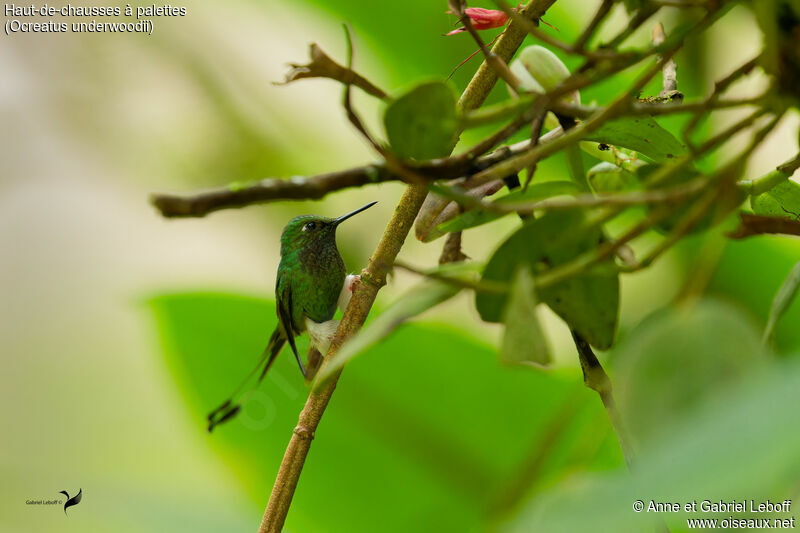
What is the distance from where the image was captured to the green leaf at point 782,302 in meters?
0.23

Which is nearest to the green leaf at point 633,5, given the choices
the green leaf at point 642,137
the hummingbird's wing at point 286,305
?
the green leaf at point 642,137

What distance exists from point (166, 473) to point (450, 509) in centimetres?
67

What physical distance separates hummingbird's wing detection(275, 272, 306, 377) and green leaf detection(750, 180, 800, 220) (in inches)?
19.4

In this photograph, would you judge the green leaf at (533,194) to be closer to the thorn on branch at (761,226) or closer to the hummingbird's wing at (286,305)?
the thorn on branch at (761,226)

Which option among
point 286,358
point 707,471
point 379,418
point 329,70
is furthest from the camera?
point 286,358

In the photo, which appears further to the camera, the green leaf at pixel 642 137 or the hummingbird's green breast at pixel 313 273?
the hummingbird's green breast at pixel 313 273

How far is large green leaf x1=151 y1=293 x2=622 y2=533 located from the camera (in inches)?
28.9

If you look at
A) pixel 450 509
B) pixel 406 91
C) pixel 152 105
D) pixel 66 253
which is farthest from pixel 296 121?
pixel 406 91

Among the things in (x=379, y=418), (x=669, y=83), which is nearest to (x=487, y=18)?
(x=669, y=83)

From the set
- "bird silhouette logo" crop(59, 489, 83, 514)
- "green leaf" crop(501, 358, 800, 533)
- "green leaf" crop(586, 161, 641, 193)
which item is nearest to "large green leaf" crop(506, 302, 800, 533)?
"green leaf" crop(501, 358, 800, 533)

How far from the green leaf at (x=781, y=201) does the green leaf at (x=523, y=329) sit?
0.17 meters

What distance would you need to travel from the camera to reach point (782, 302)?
0.77ft

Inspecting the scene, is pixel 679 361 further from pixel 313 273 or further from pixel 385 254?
pixel 313 273

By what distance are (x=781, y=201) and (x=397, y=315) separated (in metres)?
0.20
